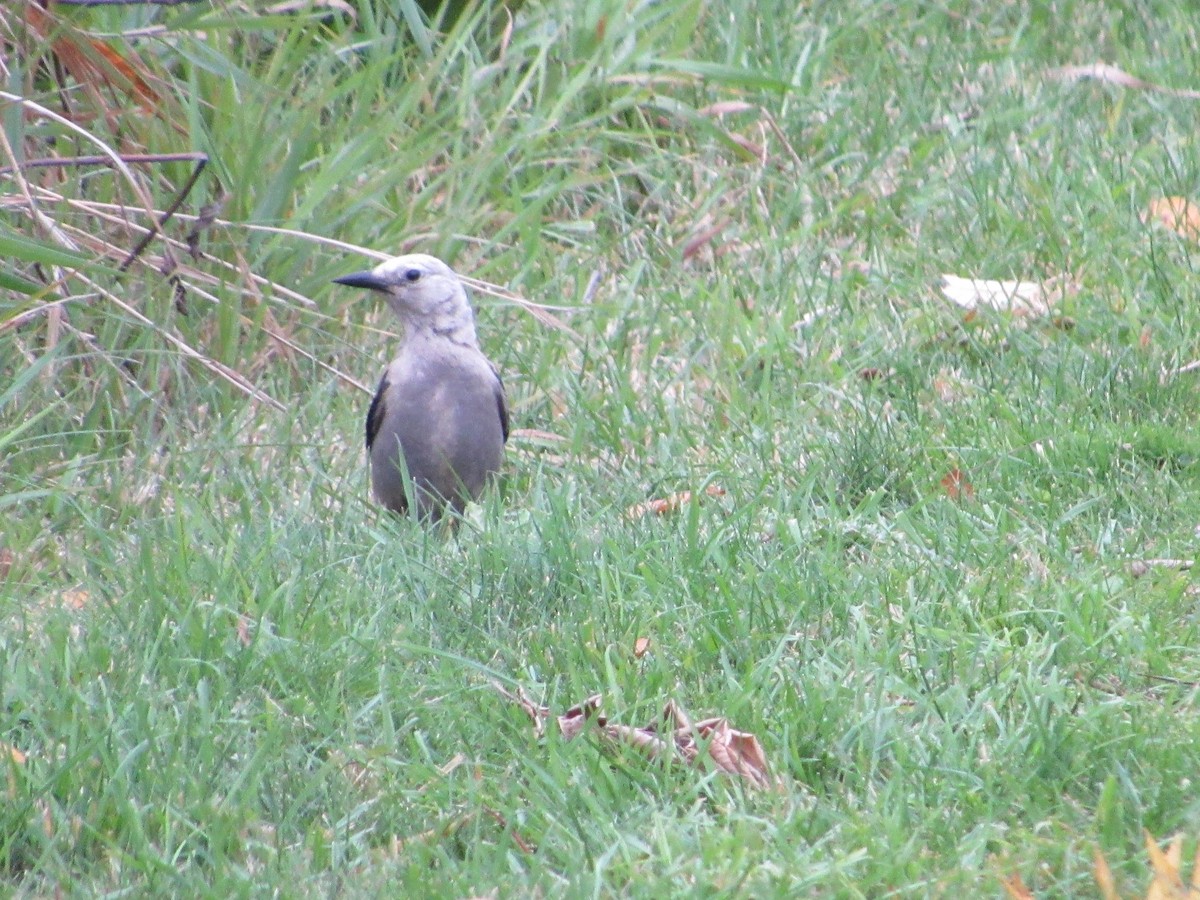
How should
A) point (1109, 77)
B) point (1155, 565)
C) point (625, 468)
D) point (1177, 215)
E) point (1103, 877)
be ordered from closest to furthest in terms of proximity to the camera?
1. point (1103, 877)
2. point (1155, 565)
3. point (625, 468)
4. point (1177, 215)
5. point (1109, 77)

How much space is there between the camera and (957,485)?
4.18m

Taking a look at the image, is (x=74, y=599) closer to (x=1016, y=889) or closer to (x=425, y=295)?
(x=425, y=295)

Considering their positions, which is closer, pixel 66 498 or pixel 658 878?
pixel 658 878

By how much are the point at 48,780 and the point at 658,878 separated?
1.07 m

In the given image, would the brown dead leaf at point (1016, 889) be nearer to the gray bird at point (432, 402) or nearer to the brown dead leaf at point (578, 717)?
the brown dead leaf at point (578, 717)

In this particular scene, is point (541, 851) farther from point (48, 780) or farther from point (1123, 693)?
point (1123, 693)

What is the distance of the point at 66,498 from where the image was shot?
4.32 meters

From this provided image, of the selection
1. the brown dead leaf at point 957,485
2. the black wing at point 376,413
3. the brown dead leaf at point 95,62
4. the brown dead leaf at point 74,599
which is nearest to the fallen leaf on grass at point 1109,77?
the brown dead leaf at point 957,485

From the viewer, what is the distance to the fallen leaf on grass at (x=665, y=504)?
4160 mm

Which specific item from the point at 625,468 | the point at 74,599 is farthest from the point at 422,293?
the point at 74,599

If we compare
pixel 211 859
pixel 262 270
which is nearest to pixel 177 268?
pixel 262 270

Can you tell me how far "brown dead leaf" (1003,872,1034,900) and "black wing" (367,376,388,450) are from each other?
104 inches

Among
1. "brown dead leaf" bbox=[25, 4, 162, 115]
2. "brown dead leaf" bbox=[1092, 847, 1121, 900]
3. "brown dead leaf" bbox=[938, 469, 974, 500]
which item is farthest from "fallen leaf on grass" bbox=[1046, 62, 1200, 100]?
"brown dead leaf" bbox=[1092, 847, 1121, 900]

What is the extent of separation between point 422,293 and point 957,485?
5.52 feet
